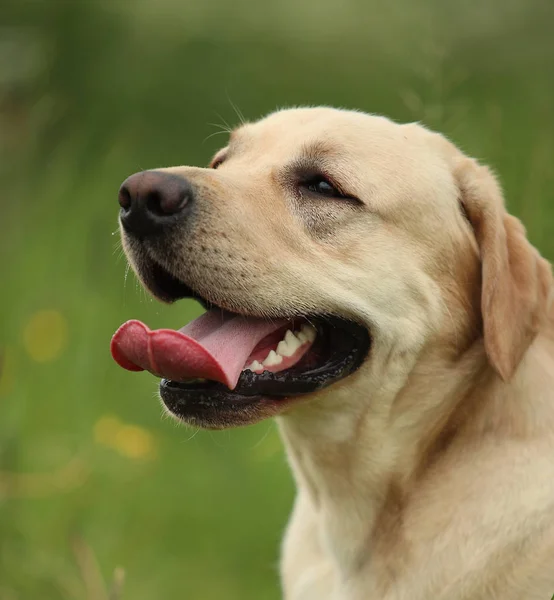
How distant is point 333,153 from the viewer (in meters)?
2.99

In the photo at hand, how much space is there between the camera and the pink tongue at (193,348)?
2633mm

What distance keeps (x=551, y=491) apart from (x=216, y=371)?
3.32 ft

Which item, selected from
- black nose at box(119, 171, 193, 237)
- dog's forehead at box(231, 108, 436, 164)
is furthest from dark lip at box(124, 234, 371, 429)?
dog's forehead at box(231, 108, 436, 164)

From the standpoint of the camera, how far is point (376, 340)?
2.89 metres

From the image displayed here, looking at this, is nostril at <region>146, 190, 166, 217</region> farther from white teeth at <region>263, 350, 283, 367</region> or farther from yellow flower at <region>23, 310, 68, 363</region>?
yellow flower at <region>23, 310, 68, 363</region>

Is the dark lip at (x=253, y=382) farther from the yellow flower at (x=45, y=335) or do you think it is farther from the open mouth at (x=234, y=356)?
the yellow flower at (x=45, y=335)

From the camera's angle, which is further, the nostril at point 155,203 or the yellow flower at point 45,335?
the yellow flower at point 45,335

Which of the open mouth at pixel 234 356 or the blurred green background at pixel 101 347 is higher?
the open mouth at pixel 234 356

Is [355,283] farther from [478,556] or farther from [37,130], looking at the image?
[37,130]

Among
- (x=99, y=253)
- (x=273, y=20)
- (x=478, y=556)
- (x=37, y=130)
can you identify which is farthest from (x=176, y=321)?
(x=273, y=20)

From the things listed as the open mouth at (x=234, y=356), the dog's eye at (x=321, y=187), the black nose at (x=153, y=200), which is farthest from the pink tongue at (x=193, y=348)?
the dog's eye at (x=321, y=187)

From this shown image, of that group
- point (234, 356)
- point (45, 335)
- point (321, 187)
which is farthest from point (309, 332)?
point (45, 335)

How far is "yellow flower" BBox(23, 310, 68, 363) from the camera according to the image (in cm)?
455

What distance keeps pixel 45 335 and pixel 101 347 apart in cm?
27
